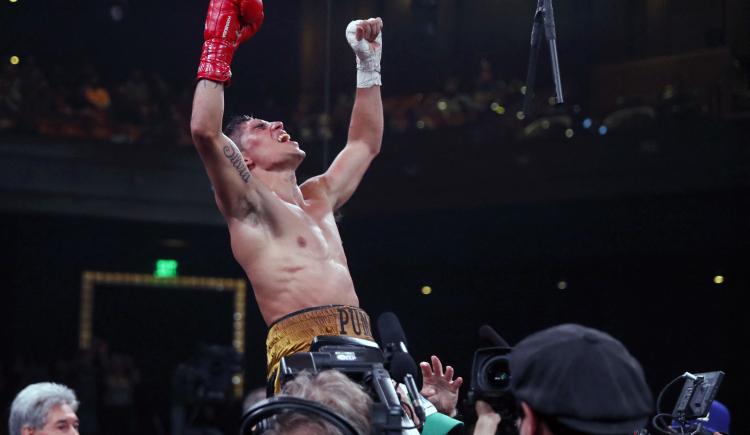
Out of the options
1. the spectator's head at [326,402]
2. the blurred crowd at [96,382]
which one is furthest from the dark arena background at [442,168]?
the spectator's head at [326,402]

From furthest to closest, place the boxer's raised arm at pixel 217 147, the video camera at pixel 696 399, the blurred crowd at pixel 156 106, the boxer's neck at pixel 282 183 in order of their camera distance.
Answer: the blurred crowd at pixel 156 106, the boxer's neck at pixel 282 183, the boxer's raised arm at pixel 217 147, the video camera at pixel 696 399

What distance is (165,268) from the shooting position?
10.9 m

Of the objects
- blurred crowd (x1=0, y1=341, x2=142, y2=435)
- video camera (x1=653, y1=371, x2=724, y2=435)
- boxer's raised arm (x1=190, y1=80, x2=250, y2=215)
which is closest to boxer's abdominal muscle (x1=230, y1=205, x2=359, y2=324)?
boxer's raised arm (x1=190, y1=80, x2=250, y2=215)

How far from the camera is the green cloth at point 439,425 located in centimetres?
222

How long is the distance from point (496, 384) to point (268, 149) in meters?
1.73

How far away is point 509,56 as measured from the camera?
849 cm

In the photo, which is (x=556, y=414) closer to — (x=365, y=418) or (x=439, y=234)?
(x=365, y=418)

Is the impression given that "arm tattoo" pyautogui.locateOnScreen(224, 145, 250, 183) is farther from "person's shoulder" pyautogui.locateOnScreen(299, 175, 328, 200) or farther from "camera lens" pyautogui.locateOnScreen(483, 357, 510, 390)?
"camera lens" pyautogui.locateOnScreen(483, 357, 510, 390)

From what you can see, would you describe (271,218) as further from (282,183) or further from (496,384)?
(496,384)

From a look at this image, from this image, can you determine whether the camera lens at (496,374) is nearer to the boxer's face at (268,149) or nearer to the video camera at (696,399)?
the video camera at (696,399)

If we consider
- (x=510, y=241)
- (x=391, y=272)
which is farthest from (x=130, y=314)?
(x=510, y=241)

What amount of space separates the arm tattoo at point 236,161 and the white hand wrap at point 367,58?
656 millimetres

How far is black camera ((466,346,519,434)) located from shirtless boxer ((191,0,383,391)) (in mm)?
1060

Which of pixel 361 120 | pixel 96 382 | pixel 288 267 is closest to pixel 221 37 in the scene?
pixel 288 267
